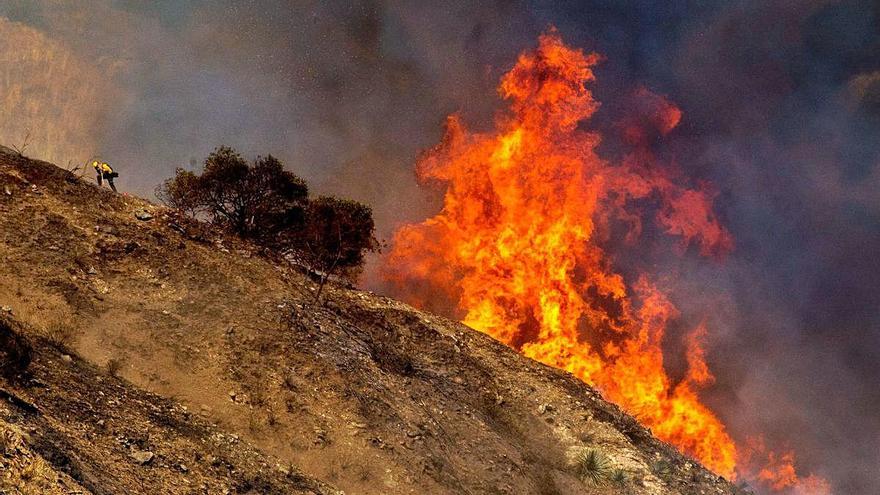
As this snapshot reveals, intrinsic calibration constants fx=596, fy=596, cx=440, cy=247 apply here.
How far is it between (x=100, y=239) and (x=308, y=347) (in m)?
9.88

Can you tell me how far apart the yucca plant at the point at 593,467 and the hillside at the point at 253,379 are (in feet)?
0.68

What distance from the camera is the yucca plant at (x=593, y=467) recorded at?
2509cm

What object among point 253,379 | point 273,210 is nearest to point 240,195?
point 273,210

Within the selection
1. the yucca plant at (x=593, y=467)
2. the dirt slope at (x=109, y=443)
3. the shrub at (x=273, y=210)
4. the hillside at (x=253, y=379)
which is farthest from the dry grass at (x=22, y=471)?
the shrub at (x=273, y=210)

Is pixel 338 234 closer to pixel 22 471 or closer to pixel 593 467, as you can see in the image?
pixel 593 467

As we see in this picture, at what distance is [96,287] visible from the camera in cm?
2217

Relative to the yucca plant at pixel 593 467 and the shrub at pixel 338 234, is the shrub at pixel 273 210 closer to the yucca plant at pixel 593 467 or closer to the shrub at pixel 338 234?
the shrub at pixel 338 234

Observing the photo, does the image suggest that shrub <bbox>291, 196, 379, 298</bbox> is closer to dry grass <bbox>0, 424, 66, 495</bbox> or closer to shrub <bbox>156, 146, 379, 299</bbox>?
shrub <bbox>156, 146, 379, 299</bbox>

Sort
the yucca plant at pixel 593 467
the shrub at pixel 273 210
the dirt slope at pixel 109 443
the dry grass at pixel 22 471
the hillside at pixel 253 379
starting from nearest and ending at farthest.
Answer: the dry grass at pixel 22 471 < the dirt slope at pixel 109 443 < the hillside at pixel 253 379 < the yucca plant at pixel 593 467 < the shrub at pixel 273 210

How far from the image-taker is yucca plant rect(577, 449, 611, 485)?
82.3 feet

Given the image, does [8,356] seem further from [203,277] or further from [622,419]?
[622,419]

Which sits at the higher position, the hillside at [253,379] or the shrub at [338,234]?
the shrub at [338,234]

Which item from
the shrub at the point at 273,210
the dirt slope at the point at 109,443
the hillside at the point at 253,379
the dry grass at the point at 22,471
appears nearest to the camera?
the dry grass at the point at 22,471

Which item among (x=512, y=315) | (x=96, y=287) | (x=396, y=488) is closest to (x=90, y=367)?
(x=96, y=287)
